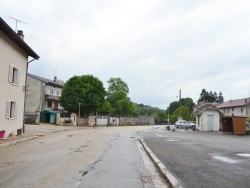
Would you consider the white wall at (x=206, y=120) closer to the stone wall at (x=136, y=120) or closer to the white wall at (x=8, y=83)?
the stone wall at (x=136, y=120)

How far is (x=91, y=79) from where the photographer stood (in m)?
65.1

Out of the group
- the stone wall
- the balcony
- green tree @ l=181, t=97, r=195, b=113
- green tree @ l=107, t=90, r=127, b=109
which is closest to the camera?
the balcony

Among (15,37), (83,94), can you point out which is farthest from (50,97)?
(15,37)

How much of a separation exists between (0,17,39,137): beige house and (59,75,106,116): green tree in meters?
35.1

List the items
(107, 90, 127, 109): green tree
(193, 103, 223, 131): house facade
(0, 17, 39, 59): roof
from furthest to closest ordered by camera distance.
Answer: (107, 90, 127, 109): green tree < (193, 103, 223, 131): house facade < (0, 17, 39, 59): roof

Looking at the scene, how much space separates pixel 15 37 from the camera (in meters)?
21.5

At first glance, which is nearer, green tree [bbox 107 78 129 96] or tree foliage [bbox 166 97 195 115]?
green tree [bbox 107 78 129 96]

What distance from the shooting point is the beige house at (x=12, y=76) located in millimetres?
20734

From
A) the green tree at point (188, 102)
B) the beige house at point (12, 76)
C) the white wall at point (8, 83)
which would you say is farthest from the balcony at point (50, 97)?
the green tree at point (188, 102)

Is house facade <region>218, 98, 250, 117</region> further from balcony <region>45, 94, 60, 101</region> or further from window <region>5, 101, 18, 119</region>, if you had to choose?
window <region>5, 101, 18, 119</region>

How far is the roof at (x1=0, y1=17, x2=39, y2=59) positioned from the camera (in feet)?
62.5

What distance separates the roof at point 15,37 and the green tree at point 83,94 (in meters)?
34.5

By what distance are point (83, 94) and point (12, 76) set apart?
1512 inches

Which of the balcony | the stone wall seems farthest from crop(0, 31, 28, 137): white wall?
the stone wall
